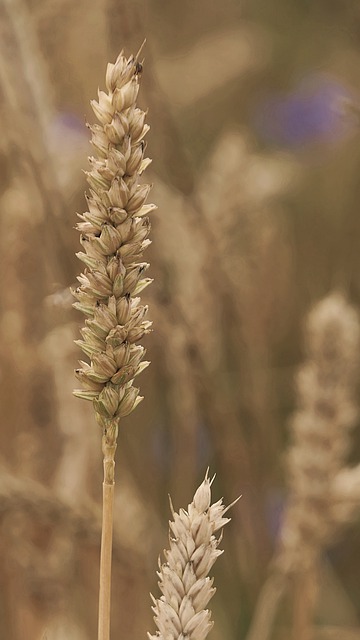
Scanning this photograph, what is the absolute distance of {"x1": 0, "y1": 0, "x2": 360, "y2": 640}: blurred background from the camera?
0.67 m

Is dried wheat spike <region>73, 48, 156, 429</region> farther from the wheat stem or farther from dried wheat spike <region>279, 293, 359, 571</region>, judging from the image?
dried wheat spike <region>279, 293, 359, 571</region>

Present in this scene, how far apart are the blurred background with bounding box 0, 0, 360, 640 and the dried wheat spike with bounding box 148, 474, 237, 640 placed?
6.1 inches

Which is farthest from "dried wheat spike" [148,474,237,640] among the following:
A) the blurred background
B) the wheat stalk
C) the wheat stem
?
the wheat stalk

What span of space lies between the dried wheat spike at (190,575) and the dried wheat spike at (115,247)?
39 mm

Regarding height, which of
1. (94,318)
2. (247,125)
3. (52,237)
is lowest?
(94,318)

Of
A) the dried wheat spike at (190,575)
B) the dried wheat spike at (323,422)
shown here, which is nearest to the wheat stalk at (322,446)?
the dried wheat spike at (323,422)

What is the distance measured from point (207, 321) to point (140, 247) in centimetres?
54

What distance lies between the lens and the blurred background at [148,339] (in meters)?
0.67

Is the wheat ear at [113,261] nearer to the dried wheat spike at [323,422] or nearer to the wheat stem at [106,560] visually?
the wheat stem at [106,560]

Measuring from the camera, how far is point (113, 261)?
0.28m

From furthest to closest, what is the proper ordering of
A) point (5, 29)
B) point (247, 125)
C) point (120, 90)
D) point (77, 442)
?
point (247, 125), point (77, 442), point (5, 29), point (120, 90)

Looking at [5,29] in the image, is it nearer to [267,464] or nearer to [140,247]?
[140,247]

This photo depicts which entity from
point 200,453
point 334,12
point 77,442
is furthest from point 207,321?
point 334,12

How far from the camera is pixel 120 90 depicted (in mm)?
275
